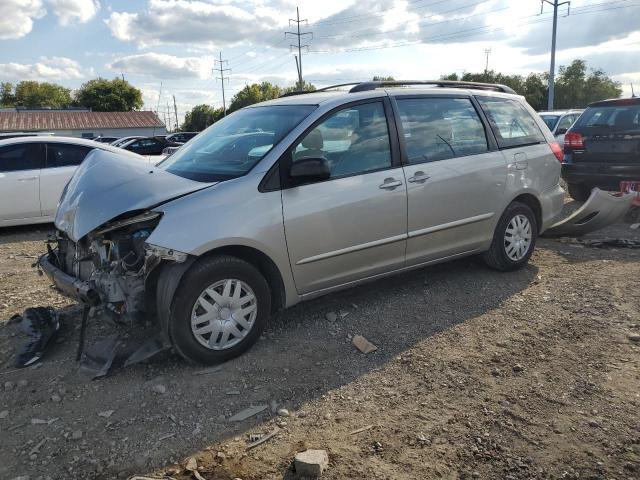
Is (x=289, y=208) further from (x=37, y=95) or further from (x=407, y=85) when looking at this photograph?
(x=37, y=95)

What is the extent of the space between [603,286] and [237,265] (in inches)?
139

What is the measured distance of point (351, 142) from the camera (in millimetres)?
4262

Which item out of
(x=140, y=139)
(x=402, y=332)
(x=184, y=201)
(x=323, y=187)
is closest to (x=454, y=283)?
(x=402, y=332)

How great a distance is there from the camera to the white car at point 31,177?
788cm

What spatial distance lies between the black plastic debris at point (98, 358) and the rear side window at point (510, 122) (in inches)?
152

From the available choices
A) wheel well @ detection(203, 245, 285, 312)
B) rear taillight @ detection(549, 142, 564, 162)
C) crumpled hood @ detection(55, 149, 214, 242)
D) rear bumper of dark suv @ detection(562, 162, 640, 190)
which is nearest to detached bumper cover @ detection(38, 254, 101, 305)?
crumpled hood @ detection(55, 149, 214, 242)

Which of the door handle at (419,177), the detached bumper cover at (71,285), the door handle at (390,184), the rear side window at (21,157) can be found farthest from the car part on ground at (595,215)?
the rear side window at (21,157)

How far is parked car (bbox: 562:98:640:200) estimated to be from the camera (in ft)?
25.3

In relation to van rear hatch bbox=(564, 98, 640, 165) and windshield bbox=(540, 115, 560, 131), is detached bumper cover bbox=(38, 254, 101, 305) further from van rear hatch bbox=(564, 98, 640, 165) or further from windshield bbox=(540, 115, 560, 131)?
windshield bbox=(540, 115, 560, 131)

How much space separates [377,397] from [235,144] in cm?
223

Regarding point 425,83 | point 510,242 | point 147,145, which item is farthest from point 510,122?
point 147,145

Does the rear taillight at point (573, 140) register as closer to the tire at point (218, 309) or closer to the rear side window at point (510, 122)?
the rear side window at point (510, 122)

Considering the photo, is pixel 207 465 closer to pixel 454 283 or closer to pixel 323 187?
pixel 323 187

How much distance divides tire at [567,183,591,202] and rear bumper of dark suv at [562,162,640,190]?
0.59 feet
